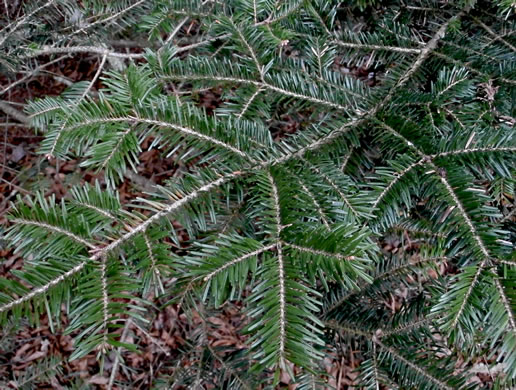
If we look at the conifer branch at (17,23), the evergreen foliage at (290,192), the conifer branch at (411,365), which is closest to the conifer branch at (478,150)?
the evergreen foliage at (290,192)

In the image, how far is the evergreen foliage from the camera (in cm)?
55

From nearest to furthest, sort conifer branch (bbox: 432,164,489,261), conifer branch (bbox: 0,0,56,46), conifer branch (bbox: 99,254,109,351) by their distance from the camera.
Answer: conifer branch (bbox: 99,254,109,351), conifer branch (bbox: 432,164,489,261), conifer branch (bbox: 0,0,56,46)

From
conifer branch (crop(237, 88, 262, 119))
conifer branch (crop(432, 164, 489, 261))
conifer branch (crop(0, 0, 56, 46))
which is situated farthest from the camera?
conifer branch (crop(0, 0, 56, 46))

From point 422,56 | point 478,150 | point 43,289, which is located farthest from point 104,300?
point 422,56

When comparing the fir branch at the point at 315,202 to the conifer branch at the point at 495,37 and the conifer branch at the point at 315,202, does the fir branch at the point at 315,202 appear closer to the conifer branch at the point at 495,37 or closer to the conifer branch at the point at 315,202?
the conifer branch at the point at 315,202

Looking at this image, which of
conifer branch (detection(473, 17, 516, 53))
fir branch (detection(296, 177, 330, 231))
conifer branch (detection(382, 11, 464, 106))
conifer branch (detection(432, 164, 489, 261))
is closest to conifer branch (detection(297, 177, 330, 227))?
fir branch (detection(296, 177, 330, 231))

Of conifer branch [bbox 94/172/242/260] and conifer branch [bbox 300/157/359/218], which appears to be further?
conifer branch [bbox 300/157/359/218]

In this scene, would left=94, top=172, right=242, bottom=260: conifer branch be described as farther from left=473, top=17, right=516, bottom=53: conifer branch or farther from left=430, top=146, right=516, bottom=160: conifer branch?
left=473, top=17, right=516, bottom=53: conifer branch

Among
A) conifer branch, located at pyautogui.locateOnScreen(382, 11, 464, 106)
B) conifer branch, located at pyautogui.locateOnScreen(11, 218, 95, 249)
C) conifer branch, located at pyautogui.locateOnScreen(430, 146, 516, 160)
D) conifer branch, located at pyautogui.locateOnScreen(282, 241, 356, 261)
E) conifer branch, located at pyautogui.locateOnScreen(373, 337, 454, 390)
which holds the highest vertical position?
conifer branch, located at pyautogui.locateOnScreen(382, 11, 464, 106)

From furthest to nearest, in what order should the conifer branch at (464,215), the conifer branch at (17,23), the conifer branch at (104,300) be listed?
1. the conifer branch at (17,23)
2. the conifer branch at (464,215)
3. the conifer branch at (104,300)

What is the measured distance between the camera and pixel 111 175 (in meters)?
0.66

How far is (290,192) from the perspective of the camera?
654 mm

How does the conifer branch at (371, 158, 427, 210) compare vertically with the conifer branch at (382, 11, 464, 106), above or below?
below

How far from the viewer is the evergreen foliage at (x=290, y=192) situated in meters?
0.55
